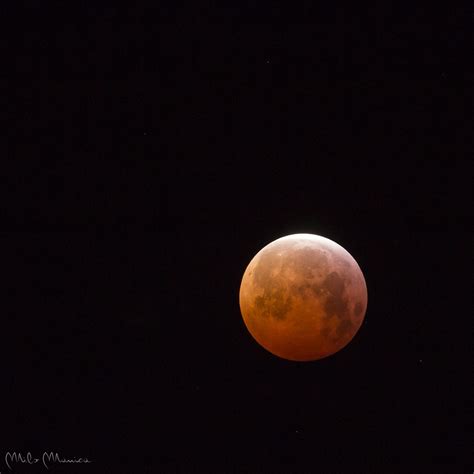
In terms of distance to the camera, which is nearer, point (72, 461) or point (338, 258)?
point (72, 461)

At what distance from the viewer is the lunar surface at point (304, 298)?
15.6ft

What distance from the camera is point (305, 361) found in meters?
5.23

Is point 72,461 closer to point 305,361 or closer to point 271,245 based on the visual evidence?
point 305,361

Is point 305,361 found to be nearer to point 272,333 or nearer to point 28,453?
point 272,333

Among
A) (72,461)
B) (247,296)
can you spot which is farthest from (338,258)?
(72,461)

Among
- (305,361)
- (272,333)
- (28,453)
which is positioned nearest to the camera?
(28,453)

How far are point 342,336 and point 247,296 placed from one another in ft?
3.53

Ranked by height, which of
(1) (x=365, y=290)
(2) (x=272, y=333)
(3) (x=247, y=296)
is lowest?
(2) (x=272, y=333)

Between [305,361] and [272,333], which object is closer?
[272,333]

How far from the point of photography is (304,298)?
15.6ft

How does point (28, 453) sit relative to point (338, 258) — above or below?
below

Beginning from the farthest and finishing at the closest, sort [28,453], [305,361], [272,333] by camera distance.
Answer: [305,361] → [272,333] → [28,453]

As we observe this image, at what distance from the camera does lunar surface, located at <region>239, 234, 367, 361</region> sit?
477cm

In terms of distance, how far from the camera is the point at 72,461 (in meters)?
4.65
